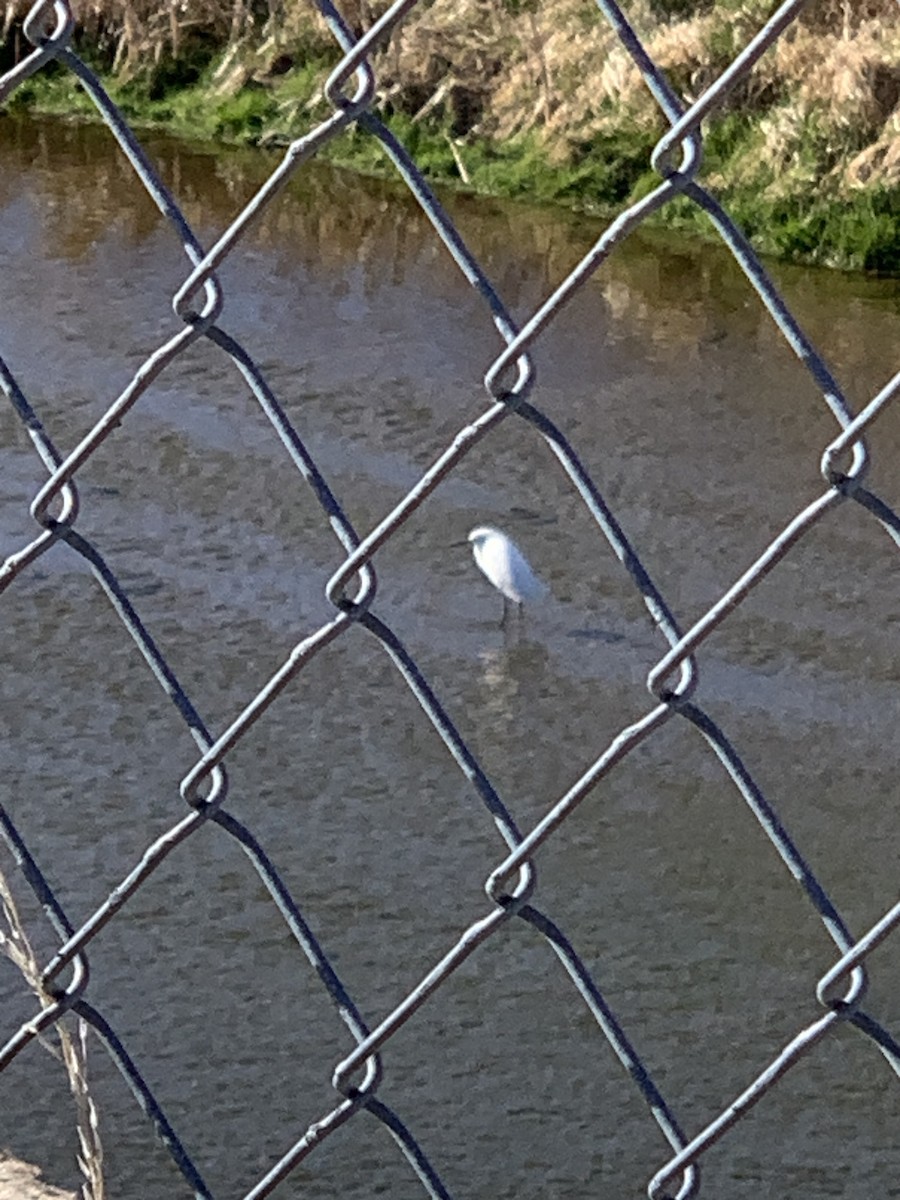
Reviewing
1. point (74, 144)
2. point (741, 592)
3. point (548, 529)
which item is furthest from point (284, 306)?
point (741, 592)

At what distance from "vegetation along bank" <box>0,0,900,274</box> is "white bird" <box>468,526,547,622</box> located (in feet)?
8.67

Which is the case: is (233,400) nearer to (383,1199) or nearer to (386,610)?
(386,610)

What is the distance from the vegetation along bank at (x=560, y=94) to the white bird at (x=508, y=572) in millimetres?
2643

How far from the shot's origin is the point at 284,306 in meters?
6.51

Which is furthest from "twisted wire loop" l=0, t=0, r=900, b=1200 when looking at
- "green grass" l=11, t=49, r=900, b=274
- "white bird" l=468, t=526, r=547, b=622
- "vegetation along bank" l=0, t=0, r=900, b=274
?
"vegetation along bank" l=0, t=0, r=900, b=274

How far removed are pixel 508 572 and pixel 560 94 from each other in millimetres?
A: 3667

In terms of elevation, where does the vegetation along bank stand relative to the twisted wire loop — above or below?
above

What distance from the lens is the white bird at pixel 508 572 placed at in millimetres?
4641

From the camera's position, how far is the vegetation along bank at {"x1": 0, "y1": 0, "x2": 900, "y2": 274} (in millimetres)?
6938

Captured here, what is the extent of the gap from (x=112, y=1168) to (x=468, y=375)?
3343 millimetres

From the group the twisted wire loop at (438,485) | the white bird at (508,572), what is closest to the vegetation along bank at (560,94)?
the white bird at (508,572)

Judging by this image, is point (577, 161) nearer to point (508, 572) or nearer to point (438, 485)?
point (508, 572)

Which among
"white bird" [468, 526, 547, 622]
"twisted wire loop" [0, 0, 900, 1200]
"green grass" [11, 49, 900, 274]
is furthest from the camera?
"green grass" [11, 49, 900, 274]

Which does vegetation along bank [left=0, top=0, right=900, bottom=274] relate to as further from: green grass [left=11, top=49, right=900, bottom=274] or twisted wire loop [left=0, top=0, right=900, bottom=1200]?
twisted wire loop [left=0, top=0, right=900, bottom=1200]
